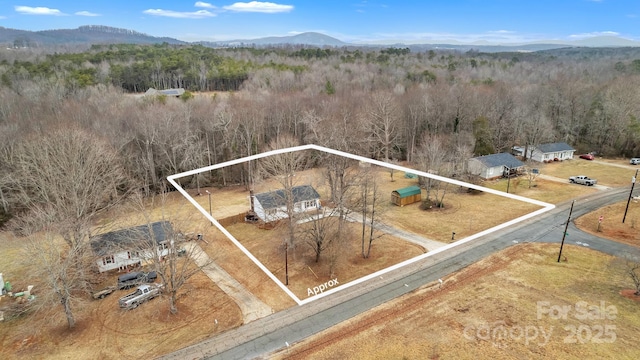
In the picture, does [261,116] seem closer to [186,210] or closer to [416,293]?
[186,210]

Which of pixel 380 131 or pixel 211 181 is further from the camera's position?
pixel 380 131

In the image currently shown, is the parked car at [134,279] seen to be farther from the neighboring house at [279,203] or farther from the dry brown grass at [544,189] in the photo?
the dry brown grass at [544,189]

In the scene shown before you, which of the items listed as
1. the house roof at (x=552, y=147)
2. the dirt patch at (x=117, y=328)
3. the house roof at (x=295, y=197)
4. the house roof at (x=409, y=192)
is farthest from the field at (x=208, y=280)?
the house roof at (x=552, y=147)

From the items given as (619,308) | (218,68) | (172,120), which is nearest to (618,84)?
(619,308)

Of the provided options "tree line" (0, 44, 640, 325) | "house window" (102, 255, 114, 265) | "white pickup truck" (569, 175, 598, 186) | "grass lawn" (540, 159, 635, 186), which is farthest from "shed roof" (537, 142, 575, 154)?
"house window" (102, 255, 114, 265)

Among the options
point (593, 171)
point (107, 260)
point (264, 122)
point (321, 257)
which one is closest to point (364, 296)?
point (321, 257)

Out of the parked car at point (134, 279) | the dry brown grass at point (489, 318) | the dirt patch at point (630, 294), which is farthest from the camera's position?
the parked car at point (134, 279)
